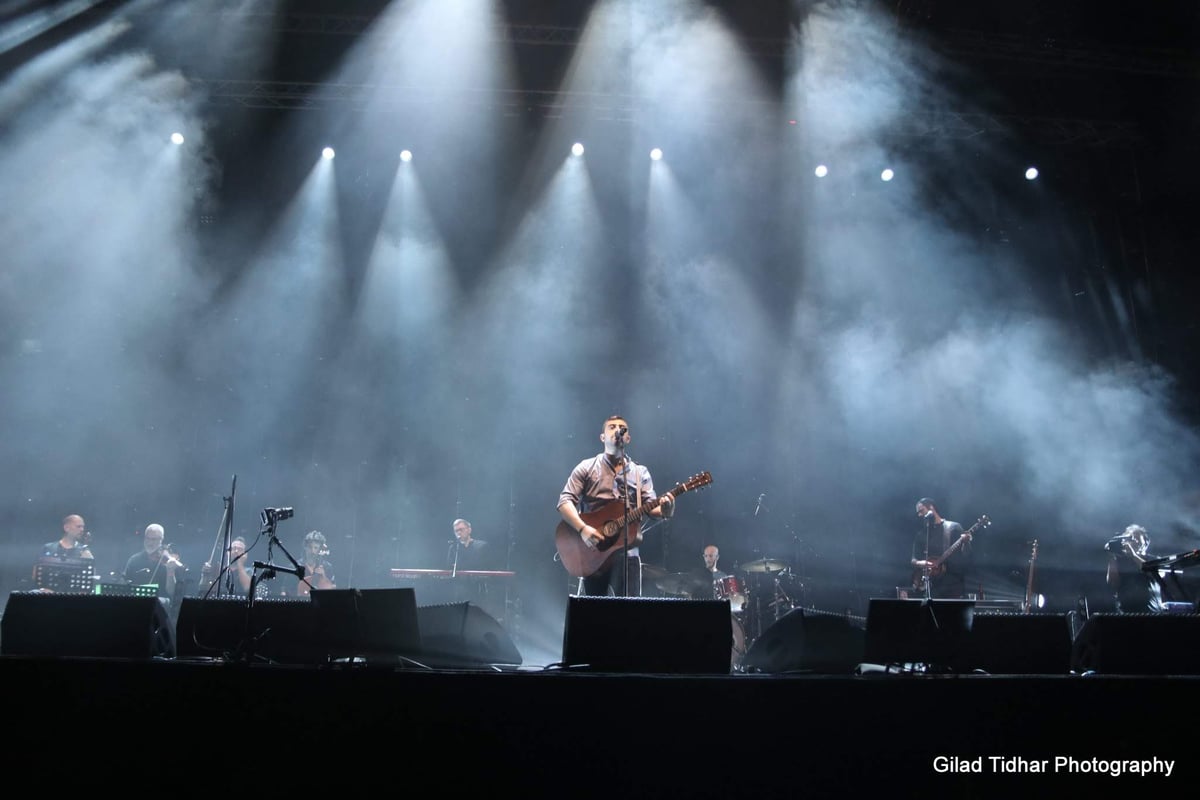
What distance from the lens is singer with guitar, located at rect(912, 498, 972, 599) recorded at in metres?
9.88

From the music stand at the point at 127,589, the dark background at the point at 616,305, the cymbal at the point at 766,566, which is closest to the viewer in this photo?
the music stand at the point at 127,589

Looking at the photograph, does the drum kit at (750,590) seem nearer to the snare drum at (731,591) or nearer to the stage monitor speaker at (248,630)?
the snare drum at (731,591)

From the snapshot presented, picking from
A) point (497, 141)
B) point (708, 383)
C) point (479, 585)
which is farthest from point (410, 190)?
point (479, 585)

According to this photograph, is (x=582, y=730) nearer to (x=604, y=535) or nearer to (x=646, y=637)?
(x=646, y=637)

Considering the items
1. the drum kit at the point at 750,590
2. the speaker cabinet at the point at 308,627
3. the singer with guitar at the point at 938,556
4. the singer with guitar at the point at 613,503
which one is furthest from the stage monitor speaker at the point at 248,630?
the singer with guitar at the point at 938,556

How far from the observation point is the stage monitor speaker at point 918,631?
387 centimetres

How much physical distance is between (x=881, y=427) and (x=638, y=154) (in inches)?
199

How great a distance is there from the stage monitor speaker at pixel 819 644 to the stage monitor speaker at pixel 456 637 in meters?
1.44

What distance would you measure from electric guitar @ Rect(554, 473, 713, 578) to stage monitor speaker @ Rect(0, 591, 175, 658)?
337cm

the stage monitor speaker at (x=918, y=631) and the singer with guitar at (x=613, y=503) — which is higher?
the singer with guitar at (x=613, y=503)

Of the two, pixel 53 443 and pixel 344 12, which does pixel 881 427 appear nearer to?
pixel 344 12

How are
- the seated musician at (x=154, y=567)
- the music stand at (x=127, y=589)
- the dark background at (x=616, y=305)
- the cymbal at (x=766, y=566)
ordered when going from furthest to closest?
1. the dark background at (x=616, y=305)
2. the cymbal at (x=766, y=566)
3. the seated musician at (x=154, y=567)
4. the music stand at (x=127, y=589)

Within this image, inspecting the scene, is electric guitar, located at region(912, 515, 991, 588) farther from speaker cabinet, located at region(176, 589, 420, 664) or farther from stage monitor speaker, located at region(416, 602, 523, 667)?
speaker cabinet, located at region(176, 589, 420, 664)

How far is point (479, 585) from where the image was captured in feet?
29.1
